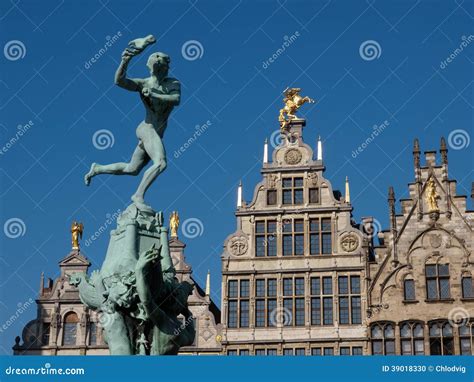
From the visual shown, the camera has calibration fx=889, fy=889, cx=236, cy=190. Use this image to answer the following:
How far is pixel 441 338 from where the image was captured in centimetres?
3412

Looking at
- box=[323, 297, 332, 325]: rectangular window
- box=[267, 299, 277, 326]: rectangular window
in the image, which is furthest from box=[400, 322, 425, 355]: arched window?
box=[267, 299, 277, 326]: rectangular window

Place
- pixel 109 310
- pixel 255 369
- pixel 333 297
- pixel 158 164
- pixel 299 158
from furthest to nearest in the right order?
pixel 299 158 < pixel 333 297 < pixel 158 164 < pixel 109 310 < pixel 255 369

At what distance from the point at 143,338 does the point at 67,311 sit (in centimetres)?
2385

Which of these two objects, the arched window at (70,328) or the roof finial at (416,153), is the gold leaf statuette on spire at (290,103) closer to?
the roof finial at (416,153)

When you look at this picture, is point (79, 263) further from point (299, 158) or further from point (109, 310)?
point (109, 310)

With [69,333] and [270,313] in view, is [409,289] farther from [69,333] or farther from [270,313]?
[69,333]

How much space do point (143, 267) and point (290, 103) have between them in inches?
996

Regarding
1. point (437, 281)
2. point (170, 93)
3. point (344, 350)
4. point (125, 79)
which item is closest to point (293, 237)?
point (344, 350)

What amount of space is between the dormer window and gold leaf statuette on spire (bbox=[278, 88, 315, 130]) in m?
2.48

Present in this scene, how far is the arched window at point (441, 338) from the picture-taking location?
33938mm

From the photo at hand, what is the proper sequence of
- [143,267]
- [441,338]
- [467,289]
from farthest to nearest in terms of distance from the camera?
[467,289] → [441,338] → [143,267]

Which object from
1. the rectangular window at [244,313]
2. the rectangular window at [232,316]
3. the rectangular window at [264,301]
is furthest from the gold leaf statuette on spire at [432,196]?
the rectangular window at [232,316]

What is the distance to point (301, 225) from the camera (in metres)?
36.6

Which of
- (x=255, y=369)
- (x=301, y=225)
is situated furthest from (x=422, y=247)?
(x=255, y=369)
